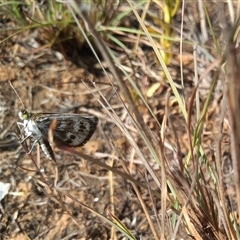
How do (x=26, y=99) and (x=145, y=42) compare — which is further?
(x=145, y=42)

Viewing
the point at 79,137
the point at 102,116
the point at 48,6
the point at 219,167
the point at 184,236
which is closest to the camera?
the point at 219,167

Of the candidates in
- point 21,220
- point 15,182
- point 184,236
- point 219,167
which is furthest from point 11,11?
point 219,167

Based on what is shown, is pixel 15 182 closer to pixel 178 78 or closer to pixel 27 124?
pixel 27 124

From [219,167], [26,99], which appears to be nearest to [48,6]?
[26,99]

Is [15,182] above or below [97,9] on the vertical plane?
below

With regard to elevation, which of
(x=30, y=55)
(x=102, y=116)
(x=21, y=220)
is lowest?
(x=21, y=220)

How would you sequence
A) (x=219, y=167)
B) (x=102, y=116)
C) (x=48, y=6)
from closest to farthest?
(x=219, y=167)
(x=102, y=116)
(x=48, y=6)
